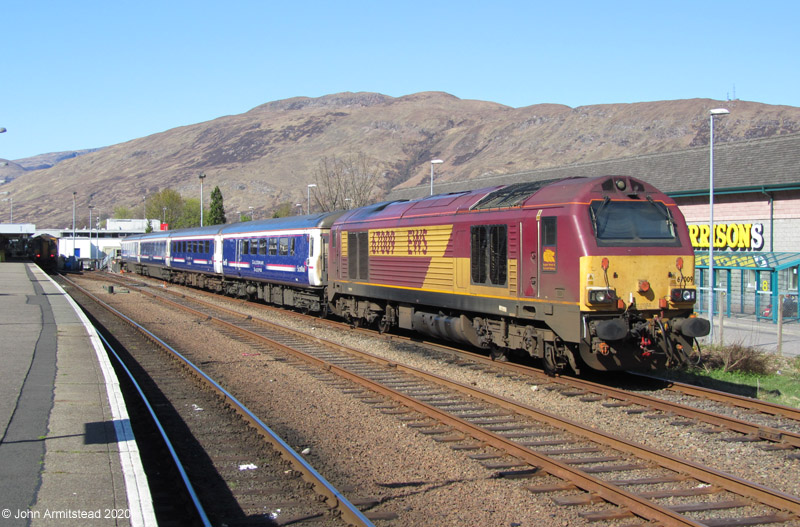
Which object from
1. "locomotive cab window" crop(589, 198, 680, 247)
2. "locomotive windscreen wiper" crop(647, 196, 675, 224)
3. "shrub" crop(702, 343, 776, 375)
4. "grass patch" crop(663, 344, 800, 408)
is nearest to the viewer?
"locomotive cab window" crop(589, 198, 680, 247)

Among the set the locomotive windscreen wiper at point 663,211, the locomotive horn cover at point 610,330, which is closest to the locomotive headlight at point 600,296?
the locomotive horn cover at point 610,330

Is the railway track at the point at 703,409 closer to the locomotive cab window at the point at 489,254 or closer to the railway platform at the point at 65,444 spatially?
the locomotive cab window at the point at 489,254

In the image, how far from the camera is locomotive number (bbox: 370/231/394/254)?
17.6m

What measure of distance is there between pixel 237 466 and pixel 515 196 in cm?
744

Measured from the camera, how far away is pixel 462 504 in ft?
22.4

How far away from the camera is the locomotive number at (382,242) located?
57.7 feet

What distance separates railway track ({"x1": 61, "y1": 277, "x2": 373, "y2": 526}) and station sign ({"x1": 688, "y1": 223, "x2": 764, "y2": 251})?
858 inches

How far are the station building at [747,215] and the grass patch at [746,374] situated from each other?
6896 millimetres

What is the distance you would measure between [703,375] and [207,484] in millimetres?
10684

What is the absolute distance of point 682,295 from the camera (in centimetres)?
1153

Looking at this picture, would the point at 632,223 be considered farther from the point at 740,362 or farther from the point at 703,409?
the point at 740,362

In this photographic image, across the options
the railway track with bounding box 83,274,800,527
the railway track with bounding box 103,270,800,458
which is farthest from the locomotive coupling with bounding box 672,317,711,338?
the railway track with bounding box 83,274,800,527

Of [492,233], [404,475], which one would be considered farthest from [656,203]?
[404,475]

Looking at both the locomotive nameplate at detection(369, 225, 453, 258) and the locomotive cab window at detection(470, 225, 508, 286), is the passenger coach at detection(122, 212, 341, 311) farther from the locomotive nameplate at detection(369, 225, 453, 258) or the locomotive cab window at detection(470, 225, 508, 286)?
the locomotive cab window at detection(470, 225, 508, 286)
